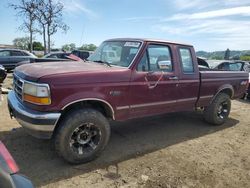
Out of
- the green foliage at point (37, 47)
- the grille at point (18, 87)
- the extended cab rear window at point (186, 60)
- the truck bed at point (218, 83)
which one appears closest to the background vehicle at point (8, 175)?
the grille at point (18, 87)

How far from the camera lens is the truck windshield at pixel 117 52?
4461 millimetres

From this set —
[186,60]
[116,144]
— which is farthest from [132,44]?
[116,144]

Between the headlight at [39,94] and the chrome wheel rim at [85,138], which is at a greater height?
the headlight at [39,94]

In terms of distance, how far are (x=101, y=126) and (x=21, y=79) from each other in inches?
55.5

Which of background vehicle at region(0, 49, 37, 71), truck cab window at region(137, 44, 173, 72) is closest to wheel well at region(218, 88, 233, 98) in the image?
truck cab window at region(137, 44, 173, 72)

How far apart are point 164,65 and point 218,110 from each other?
2433 millimetres

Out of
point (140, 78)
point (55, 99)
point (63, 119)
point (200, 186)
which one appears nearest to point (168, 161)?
point (200, 186)

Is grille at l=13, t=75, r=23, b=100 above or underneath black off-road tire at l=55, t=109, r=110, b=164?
above

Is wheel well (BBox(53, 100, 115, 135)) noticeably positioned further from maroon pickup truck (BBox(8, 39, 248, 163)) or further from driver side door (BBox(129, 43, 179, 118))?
driver side door (BBox(129, 43, 179, 118))

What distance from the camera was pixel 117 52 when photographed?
15.7 ft

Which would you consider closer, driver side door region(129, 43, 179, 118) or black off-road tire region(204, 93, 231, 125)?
driver side door region(129, 43, 179, 118)

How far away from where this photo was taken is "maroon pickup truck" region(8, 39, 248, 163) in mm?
3475

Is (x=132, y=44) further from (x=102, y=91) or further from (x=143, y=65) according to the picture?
(x=102, y=91)

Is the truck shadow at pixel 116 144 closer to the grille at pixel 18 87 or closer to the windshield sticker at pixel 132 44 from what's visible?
the grille at pixel 18 87
